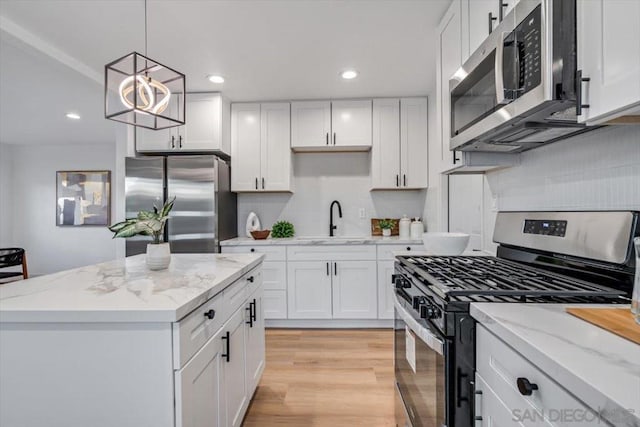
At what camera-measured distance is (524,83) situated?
1.09 meters

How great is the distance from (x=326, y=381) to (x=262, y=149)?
2.38 metres

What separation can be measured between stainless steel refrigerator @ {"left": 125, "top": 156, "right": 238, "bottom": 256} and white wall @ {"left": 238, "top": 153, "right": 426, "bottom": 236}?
76cm

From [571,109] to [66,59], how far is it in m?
3.40

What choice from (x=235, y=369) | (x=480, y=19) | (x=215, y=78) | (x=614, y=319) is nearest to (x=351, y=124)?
(x=215, y=78)

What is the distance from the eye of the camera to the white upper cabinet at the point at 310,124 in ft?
11.9

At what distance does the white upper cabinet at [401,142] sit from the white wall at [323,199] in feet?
1.21

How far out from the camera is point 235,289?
1.68m

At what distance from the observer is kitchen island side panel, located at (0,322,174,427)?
103cm

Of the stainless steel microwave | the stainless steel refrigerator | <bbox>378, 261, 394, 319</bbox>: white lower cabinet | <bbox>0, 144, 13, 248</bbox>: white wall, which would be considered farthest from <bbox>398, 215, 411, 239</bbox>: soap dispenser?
<bbox>0, 144, 13, 248</bbox>: white wall

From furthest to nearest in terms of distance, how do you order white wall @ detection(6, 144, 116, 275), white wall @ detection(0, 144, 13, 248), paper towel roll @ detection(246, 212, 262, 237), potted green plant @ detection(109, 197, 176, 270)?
white wall @ detection(6, 144, 116, 275)
white wall @ detection(0, 144, 13, 248)
paper towel roll @ detection(246, 212, 262, 237)
potted green plant @ detection(109, 197, 176, 270)

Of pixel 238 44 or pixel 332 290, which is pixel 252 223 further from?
pixel 238 44

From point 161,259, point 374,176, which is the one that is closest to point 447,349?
point 161,259

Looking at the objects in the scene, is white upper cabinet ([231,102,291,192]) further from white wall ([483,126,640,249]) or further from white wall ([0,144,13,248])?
white wall ([0,144,13,248])

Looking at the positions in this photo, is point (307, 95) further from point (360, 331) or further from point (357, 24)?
point (360, 331)
